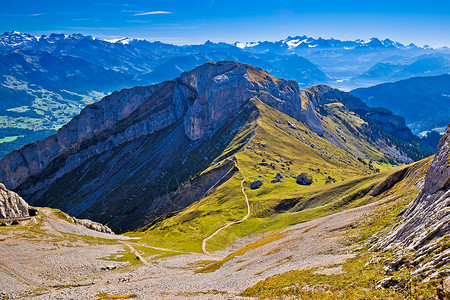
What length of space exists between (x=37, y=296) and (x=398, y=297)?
215 ft

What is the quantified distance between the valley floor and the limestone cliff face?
9.56 meters

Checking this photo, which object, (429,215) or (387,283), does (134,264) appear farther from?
(429,215)

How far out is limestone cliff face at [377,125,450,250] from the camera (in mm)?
34812

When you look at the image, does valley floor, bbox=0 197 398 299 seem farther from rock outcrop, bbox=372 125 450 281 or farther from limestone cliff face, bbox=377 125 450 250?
limestone cliff face, bbox=377 125 450 250

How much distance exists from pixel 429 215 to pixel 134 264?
85194mm

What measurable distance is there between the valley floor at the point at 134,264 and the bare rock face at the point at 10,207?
7.64 m

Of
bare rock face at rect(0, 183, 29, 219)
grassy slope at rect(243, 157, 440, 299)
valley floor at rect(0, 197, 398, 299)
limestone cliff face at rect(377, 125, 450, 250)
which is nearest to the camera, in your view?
grassy slope at rect(243, 157, 440, 299)

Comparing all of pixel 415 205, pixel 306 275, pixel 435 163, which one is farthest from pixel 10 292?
pixel 435 163

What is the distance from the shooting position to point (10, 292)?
60250mm

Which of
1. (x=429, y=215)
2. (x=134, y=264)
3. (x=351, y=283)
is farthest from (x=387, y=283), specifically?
(x=134, y=264)

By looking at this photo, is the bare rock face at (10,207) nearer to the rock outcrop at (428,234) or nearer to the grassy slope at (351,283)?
the grassy slope at (351,283)

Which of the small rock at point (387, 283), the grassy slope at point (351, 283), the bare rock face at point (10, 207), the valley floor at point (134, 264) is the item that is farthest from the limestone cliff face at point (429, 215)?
the bare rock face at point (10, 207)

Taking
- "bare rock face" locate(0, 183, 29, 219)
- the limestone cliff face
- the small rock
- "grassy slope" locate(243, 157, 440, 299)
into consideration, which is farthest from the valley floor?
the small rock

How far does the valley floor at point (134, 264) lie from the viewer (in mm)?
57312
